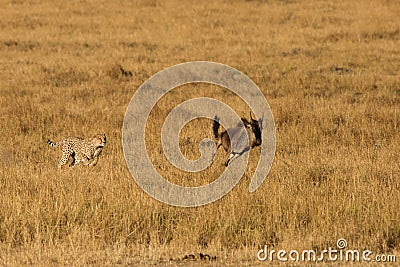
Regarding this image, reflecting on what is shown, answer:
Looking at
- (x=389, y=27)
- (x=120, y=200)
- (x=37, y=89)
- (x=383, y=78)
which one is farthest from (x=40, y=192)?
(x=389, y=27)

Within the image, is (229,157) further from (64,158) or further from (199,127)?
(199,127)

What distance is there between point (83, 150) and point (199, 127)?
316cm

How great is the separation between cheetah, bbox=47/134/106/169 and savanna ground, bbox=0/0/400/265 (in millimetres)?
166

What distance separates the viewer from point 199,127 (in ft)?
40.4

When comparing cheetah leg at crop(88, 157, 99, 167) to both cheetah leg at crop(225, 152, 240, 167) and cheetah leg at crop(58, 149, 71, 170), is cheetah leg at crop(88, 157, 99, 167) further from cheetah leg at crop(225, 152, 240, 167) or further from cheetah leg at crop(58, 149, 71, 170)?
cheetah leg at crop(225, 152, 240, 167)

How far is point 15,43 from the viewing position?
21.6 m

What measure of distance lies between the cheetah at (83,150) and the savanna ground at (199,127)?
0.17 meters

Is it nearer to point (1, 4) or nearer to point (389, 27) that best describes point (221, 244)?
point (389, 27)

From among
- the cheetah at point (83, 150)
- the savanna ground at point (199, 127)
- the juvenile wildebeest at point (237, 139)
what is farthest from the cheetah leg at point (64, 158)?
the juvenile wildebeest at point (237, 139)

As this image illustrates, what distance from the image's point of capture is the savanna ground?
23.2 ft

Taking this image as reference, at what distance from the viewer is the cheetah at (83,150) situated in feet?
30.8

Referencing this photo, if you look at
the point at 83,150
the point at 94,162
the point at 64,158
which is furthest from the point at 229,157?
the point at 64,158

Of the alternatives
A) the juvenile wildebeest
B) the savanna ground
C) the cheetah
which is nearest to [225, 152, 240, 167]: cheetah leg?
the juvenile wildebeest

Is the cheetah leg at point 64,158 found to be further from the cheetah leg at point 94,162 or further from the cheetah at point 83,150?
the cheetah leg at point 94,162
